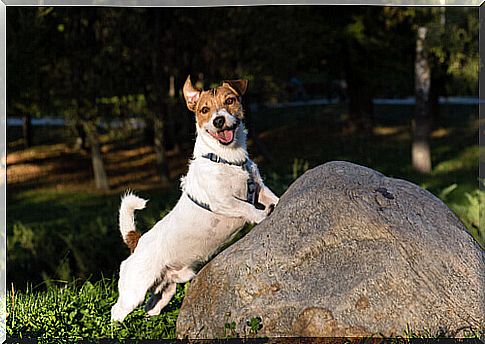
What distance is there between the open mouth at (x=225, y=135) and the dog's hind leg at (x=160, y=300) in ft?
3.68

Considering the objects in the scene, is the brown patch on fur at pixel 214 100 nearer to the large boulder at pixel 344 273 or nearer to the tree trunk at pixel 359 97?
the large boulder at pixel 344 273

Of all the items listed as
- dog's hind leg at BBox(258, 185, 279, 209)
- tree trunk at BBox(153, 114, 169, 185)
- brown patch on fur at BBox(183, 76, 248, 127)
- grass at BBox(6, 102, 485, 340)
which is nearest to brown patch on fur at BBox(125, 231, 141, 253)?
dog's hind leg at BBox(258, 185, 279, 209)

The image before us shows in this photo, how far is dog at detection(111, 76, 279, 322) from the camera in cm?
484

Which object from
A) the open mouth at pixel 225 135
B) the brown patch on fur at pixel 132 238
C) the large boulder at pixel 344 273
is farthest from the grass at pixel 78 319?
the open mouth at pixel 225 135

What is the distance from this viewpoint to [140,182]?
392 inches

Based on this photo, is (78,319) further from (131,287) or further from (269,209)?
(269,209)

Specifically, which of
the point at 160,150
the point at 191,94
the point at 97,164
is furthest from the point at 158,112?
the point at 191,94

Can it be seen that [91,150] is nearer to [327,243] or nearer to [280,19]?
[280,19]

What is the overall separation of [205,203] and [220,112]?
1.94 feet

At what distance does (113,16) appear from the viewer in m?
9.62

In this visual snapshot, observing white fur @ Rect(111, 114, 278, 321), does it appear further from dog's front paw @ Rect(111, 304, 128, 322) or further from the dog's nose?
the dog's nose

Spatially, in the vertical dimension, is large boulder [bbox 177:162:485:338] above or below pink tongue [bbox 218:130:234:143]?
below

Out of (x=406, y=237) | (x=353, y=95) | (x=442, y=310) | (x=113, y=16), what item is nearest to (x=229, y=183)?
(x=406, y=237)

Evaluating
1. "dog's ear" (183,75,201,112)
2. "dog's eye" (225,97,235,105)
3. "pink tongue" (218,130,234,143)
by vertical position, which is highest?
"dog's ear" (183,75,201,112)
